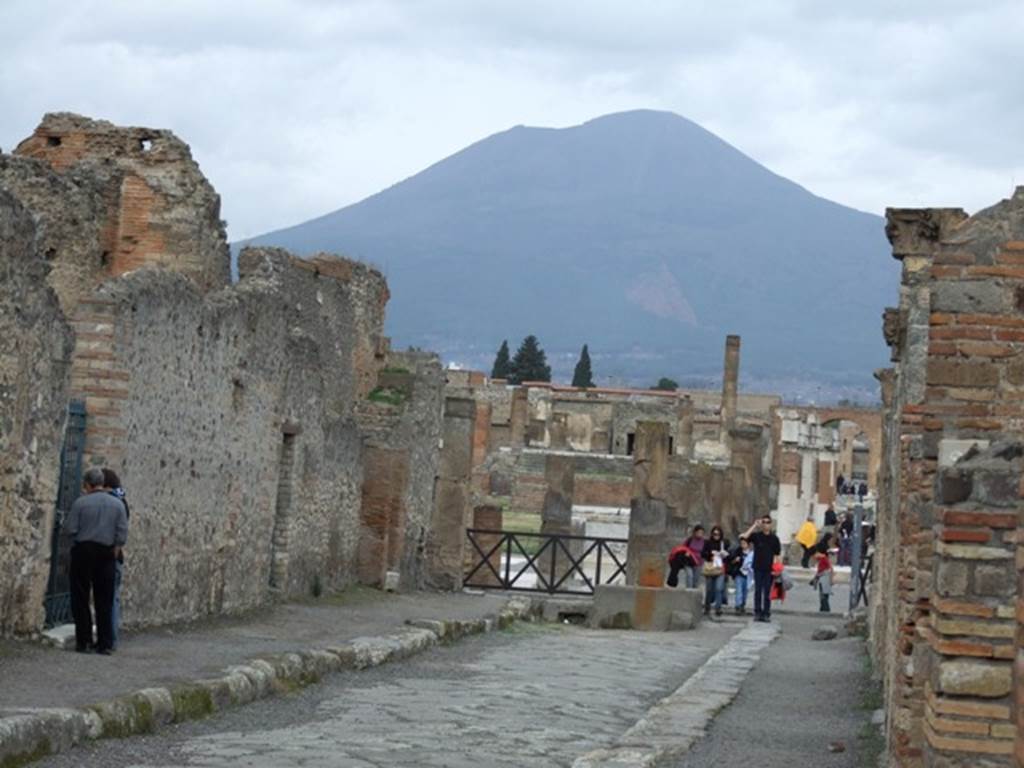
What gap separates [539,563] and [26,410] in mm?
23545

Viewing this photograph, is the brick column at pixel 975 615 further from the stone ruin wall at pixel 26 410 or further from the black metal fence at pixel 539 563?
the black metal fence at pixel 539 563

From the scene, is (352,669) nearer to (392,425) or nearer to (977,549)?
(977,549)

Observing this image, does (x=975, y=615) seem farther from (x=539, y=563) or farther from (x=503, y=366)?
(x=503, y=366)

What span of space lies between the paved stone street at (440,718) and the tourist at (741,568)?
9031 millimetres

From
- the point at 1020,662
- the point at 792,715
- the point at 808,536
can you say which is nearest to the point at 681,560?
the point at 792,715

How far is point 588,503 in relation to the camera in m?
57.1

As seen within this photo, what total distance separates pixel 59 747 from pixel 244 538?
29.2 ft

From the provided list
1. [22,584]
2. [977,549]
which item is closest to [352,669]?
[22,584]

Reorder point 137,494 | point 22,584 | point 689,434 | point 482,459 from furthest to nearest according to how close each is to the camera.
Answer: point 689,434 < point 482,459 < point 137,494 < point 22,584

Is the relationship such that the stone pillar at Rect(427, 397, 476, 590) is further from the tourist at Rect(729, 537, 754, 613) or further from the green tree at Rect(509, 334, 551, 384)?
the green tree at Rect(509, 334, 551, 384)

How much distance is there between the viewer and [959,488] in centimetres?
655

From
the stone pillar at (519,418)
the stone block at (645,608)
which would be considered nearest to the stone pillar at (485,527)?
the stone block at (645,608)

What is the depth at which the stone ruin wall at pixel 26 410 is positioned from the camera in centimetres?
1146

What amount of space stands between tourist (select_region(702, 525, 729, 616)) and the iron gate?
45.7 feet
